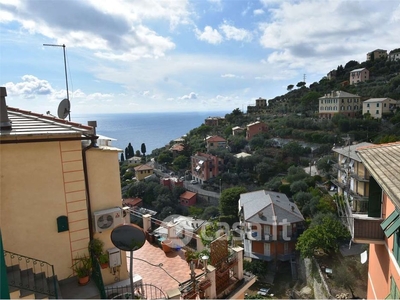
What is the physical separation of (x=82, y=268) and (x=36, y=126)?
2846mm

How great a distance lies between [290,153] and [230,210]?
14898 millimetres

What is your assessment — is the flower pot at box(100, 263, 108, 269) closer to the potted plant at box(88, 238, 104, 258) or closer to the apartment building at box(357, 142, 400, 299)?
the potted plant at box(88, 238, 104, 258)

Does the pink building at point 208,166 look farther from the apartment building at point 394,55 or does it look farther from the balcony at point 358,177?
the apartment building at point 394,55

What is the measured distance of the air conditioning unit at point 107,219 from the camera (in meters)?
5.13

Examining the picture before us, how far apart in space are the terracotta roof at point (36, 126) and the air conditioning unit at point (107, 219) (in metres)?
1.63

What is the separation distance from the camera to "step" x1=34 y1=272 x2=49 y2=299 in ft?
13.7

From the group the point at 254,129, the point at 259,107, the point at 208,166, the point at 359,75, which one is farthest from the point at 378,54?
the point at 208,166

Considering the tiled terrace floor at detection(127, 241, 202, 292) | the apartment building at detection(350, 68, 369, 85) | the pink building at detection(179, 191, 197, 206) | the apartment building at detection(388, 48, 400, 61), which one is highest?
the apartment building at detection(388, 48, 400, 61)

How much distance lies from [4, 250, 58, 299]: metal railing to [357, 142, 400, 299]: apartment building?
566cm

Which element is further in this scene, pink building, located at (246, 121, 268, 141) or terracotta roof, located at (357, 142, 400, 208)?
pink building, located at (246, 121, 268, 141)

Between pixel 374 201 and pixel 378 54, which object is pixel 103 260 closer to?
pixel 374 201

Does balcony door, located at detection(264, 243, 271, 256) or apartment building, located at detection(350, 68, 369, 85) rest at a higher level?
apartment building, located at detection(350, 68, 369, 85)

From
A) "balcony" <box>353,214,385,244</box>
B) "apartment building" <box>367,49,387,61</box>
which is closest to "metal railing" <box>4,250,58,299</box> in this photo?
"balcony" <box>353,214,385,244</box>

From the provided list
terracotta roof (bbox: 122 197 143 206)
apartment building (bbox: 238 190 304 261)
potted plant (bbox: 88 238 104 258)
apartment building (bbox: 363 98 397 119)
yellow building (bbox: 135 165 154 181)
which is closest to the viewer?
potted plant (bbox: 88 238 104 258)
